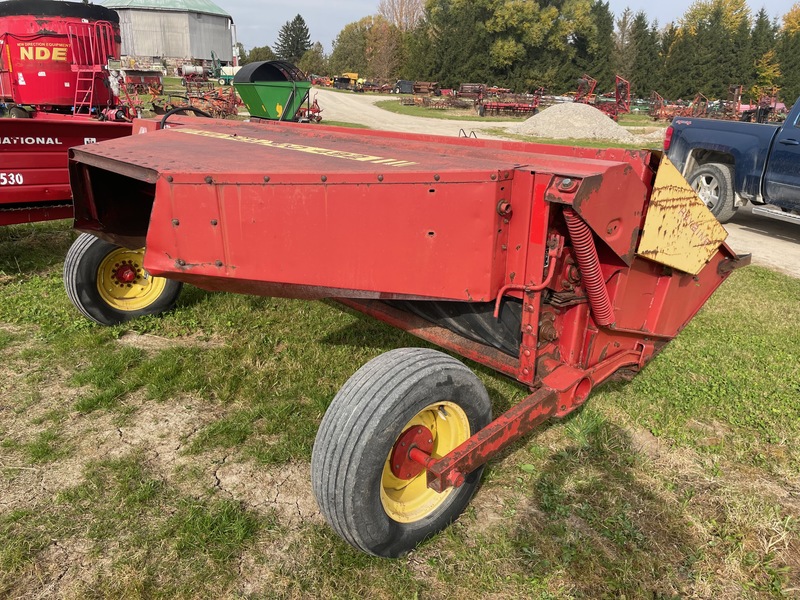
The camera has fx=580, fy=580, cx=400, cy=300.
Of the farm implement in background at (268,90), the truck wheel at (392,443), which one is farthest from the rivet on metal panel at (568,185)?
the farm implement in background at (268,90)

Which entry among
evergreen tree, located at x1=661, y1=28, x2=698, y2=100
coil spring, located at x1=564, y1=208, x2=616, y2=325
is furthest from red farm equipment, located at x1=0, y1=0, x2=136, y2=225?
evergreen tree, located at x1=661, y1=28, x2=698, y2=100

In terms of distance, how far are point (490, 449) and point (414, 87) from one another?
45660 millimetres

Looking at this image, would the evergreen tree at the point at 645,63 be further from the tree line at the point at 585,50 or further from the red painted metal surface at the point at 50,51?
the red painted metal surface at the point at 50,51

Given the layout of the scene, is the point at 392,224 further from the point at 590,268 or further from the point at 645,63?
the point at 645,63

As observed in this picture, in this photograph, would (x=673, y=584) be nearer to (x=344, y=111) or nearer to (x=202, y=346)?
(x=202, y=346)

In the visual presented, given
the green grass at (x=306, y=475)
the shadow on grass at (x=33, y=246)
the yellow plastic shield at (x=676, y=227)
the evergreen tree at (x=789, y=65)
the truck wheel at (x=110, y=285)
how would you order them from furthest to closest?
the evergreen tree at (x=789, y=65)
the shadow on grass at (x=33, y=246)
the truck wheel at (x=110, y=285)
the yellow plastic shield at (x=676, y=227)
the green grass at (x=306, y=475)

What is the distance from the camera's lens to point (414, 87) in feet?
147

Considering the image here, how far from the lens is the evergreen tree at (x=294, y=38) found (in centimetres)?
7769

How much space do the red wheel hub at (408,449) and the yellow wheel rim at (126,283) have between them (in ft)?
9.14

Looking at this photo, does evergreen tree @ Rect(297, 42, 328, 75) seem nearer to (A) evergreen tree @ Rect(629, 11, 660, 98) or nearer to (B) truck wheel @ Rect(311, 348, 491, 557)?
(A) evergreen tree @ Rect(629, 11, 660, 98)

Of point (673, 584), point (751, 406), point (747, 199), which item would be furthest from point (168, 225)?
point (747, 199)

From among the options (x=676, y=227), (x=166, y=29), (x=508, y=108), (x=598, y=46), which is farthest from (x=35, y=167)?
(x=166, y=29)

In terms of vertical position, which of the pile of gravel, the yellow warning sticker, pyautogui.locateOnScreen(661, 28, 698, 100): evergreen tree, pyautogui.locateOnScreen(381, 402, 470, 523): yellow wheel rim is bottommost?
pyautogui.locateOnScreen(381, 402, 470, 523): yellow wheel rim

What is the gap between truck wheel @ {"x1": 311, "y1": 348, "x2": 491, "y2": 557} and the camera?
211cm
